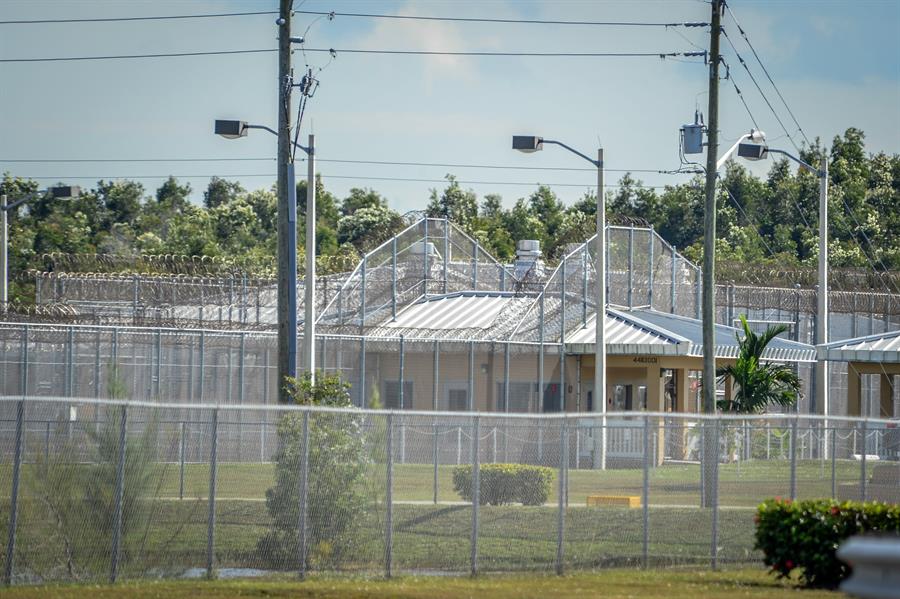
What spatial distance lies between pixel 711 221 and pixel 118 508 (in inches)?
588

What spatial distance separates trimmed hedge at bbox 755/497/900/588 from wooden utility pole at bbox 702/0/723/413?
10.3m

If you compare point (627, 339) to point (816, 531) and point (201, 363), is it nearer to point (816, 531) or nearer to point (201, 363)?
point (201, 363)

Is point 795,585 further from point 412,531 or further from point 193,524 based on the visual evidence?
point 193,524

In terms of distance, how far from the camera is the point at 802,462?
29.9m

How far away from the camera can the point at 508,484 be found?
23.8 meters

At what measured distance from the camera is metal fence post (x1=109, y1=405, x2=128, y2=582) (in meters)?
16.2

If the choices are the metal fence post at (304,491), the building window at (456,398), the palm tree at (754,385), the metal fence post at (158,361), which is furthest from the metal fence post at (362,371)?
the metal fence post at (304,491)

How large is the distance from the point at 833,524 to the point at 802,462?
13707 millimetres

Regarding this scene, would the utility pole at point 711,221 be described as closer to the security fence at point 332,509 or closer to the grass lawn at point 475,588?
the security fence at point 332,509

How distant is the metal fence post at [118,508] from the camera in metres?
16.2

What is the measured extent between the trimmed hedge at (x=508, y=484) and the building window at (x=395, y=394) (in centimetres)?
1413

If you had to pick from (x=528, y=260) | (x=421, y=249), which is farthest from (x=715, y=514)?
(x=528, y=260)

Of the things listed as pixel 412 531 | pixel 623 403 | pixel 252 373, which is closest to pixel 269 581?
pixel 412 531

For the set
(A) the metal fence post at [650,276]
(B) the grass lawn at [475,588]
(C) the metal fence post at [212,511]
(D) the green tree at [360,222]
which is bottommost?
(B) the grass lawn at [475,588]
